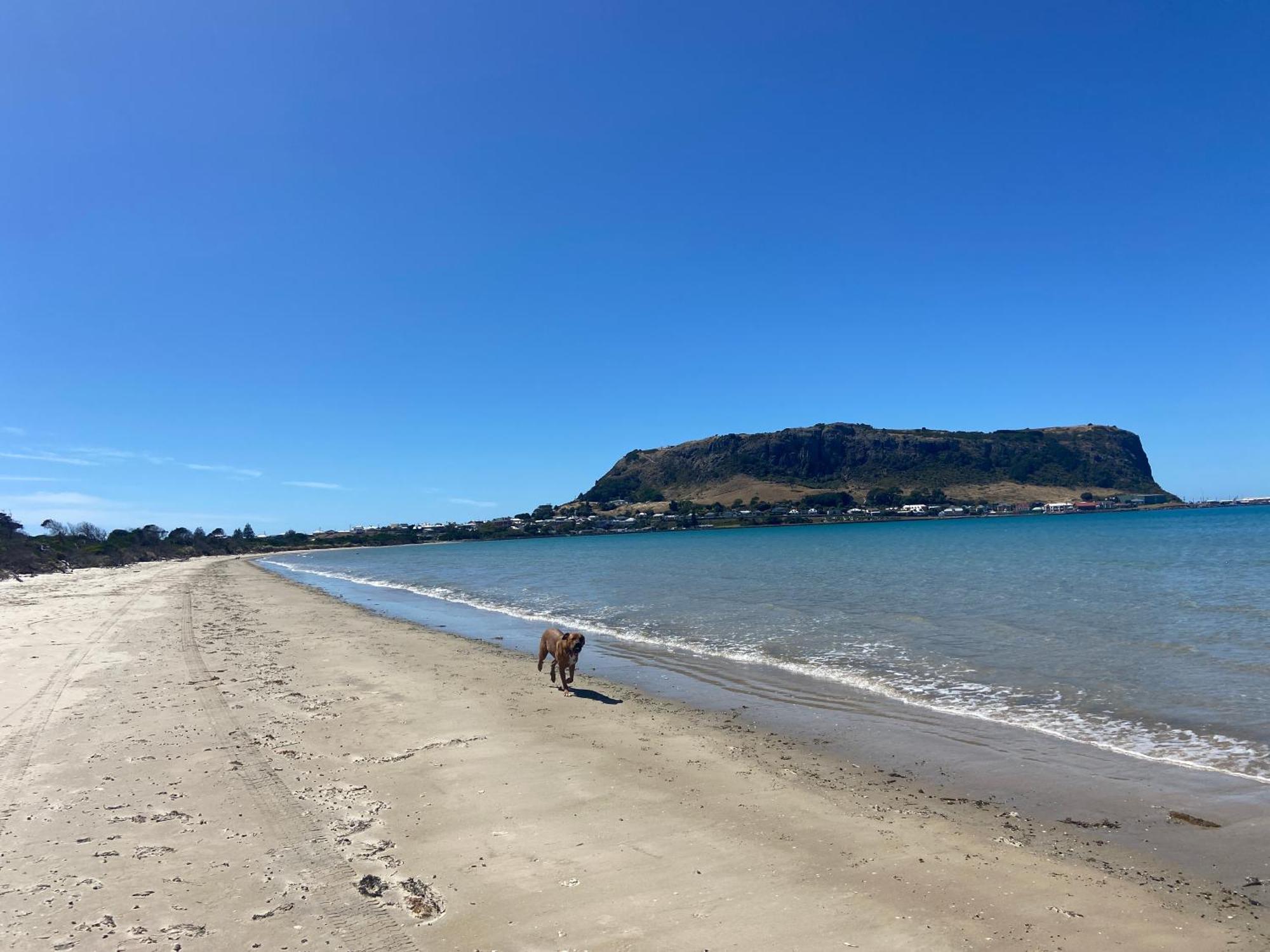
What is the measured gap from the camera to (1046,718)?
9.62 meters

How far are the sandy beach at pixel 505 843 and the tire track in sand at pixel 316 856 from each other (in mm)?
22

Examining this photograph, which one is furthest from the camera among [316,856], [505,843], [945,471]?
[945,471]

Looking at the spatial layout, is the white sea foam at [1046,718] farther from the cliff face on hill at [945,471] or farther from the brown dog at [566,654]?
the cliff face on hill at [945,471]

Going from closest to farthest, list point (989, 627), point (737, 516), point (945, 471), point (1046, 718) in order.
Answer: point (1046, 718), point (989, 627), point (737, 516), point (945, 471)

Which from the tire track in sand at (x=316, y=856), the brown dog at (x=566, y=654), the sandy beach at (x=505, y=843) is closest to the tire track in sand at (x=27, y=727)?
the sandy beach at (x=505, y=843)

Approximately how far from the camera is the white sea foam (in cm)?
778

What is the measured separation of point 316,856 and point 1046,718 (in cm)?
913

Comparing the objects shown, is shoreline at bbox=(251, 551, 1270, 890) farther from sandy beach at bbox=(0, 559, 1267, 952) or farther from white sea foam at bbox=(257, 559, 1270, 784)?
sandy beach at bbox=(0, 559, 1267, 952)

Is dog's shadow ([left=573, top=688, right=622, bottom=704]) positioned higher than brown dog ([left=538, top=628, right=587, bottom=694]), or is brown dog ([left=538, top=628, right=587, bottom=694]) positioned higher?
brown dog ([left=538, top=628, right=587, bottom=694])

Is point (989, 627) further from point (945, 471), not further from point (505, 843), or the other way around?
point (945, 471)

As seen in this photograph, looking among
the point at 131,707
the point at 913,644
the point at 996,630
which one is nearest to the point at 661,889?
the point at 131,707

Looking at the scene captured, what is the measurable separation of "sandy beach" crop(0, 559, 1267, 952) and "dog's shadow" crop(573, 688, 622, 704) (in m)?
0.51

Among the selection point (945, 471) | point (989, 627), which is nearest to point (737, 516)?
point (945, 471)

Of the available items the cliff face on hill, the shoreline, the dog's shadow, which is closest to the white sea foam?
the shoreline
